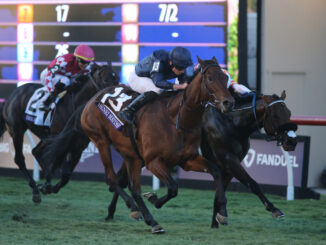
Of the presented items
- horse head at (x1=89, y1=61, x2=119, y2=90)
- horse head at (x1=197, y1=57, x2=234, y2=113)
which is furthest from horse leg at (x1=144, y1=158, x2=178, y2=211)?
horse head at (x1=89, y1=61, x2=119, y2=90)

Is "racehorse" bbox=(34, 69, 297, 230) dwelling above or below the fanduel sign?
above

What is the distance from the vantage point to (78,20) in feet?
29.2

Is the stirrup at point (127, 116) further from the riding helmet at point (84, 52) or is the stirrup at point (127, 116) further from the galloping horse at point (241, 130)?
the riding helmet at point (84, 52)

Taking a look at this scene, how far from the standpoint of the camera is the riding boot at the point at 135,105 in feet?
18.5

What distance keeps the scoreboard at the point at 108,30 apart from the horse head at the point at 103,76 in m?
1.72

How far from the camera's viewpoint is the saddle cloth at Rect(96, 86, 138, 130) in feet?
19.4

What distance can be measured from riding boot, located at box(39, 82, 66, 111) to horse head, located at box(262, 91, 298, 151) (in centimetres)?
225

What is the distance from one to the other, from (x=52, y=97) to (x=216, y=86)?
2.86m

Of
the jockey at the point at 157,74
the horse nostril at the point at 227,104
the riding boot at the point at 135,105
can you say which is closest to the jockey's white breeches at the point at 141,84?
the jockey at the point at 157,74

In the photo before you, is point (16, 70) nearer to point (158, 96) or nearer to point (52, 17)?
point (52, 17)

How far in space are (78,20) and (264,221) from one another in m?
3.81

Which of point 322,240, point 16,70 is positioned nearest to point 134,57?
point 16,70

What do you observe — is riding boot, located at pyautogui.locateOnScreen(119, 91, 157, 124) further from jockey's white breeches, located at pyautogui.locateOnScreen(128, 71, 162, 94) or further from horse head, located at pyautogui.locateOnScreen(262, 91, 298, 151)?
horse head, located at pyautogui.locateOnScreen(262, 91, 298, 151)

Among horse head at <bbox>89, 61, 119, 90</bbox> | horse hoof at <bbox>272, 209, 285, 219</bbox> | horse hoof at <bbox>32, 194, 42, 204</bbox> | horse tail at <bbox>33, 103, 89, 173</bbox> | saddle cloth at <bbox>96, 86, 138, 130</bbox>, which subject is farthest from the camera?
horse hoof at <bbox>32, 194, 42, 204</bbox>
